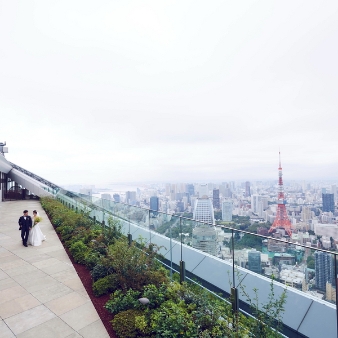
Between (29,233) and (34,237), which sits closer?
(34,237)

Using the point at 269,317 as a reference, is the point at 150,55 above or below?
above

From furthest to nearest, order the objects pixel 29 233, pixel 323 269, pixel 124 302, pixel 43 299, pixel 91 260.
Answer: pixel 29 233, pixel 91 260, pixel 43 299, pixel 124 302, pixel 323 269

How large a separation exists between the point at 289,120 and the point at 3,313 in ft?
216

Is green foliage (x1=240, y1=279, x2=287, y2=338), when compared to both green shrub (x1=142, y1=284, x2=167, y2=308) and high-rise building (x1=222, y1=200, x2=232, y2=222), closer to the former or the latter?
green shrub (x1=142, y1=284, x2=167, y2=308)

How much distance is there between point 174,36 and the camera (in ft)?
52.0

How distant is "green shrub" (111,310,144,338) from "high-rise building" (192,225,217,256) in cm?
166

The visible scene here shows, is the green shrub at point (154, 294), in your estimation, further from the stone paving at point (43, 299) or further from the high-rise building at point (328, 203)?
the high-rise building at point (328, 203)

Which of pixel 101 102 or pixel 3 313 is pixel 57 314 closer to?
pixel 3 313

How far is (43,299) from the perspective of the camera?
191 inches

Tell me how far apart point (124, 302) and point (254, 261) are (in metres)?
2.61

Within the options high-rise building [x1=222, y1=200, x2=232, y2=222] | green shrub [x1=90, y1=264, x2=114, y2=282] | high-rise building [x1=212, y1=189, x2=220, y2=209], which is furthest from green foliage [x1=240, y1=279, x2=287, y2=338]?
high-rise building [x1=212, y1=189, x2=220, y2=209]

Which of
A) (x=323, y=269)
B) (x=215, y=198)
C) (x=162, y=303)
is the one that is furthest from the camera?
(x=215, y=198)

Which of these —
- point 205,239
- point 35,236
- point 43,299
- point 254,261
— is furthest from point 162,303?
point 35,236

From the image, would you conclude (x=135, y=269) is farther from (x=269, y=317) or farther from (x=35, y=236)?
(x=35, y=236)
